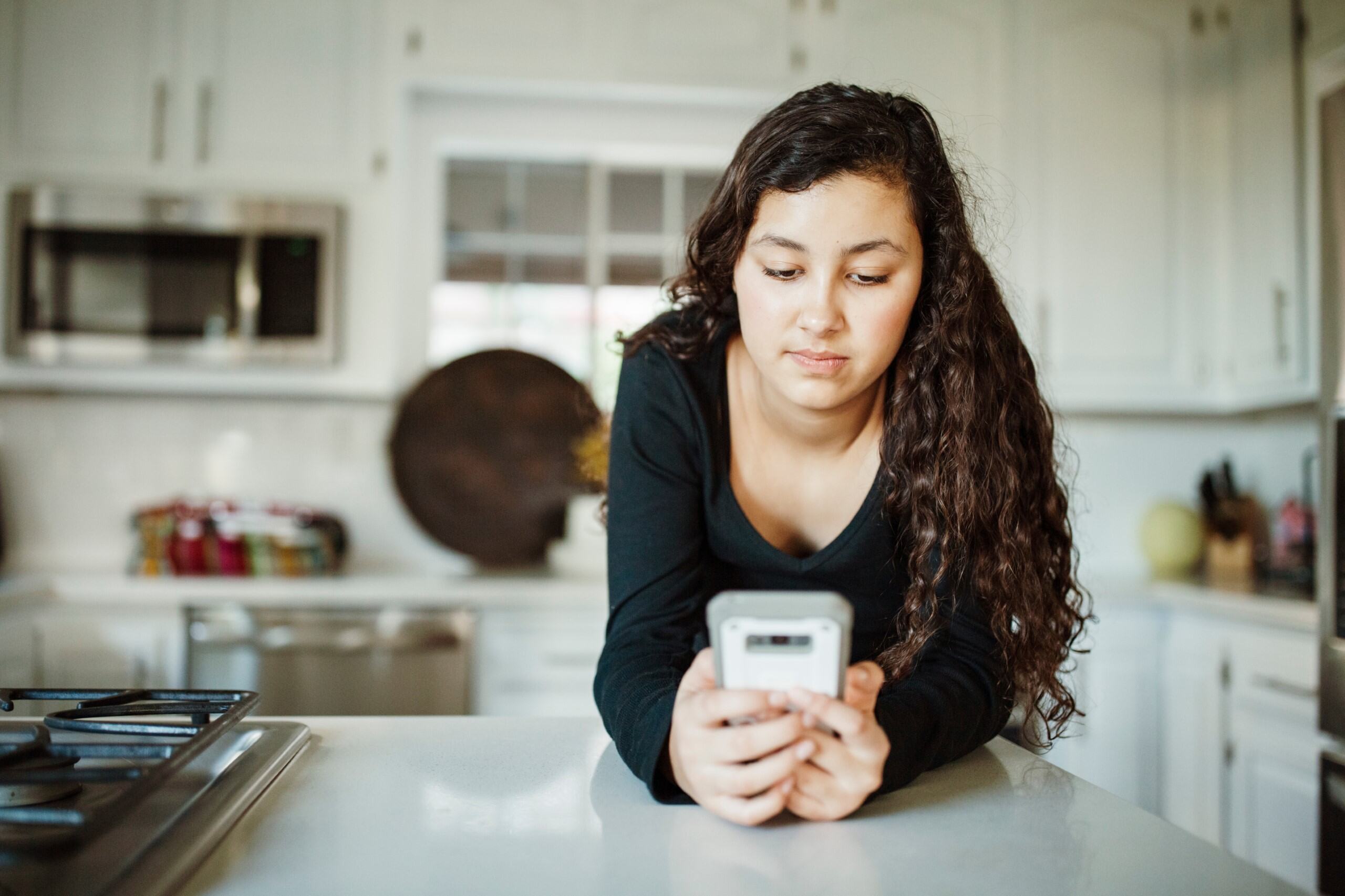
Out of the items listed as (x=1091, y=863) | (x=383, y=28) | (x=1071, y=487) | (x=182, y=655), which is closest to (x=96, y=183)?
(x=383, y=28)

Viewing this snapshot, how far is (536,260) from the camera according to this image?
9.30 ft

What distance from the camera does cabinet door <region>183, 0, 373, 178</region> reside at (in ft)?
8.09

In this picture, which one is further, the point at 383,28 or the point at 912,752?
the point at 383,28

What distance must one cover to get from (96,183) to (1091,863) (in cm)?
274

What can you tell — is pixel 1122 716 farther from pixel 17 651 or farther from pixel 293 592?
pixel 17 651

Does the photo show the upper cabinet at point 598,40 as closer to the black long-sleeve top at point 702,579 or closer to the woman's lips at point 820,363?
the black long-sleeve top at point 702,579

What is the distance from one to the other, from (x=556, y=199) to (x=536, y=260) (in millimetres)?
192

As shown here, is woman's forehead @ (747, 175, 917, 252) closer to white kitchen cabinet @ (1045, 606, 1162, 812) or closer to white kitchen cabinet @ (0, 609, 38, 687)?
white kitchen cabinet @ (1045, 606, 1162, 812)

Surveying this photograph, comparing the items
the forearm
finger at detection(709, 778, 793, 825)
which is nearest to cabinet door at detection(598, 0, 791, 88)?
the forearm

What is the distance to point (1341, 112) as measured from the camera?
1.79 metres

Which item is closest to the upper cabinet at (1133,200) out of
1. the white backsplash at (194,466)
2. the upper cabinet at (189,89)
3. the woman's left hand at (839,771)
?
the white backsplash at (194,466)

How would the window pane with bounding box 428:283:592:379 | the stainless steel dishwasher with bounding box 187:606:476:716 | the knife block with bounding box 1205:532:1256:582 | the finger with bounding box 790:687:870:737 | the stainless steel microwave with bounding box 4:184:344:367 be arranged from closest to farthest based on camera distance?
the finger with bounding box 790:687:870:737 → the stainless steel dishwasher with bounding box 187:606:476:716 → the stainless steel microwave with bounding box 4:184:344:367 → the knife block with bounding box 1205:532:1256:582 → the window pane with bounding box 428:283:592:379

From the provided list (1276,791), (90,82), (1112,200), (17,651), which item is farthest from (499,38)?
(1276,791)

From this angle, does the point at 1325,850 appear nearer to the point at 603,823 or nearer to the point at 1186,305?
the point at 1186,305
